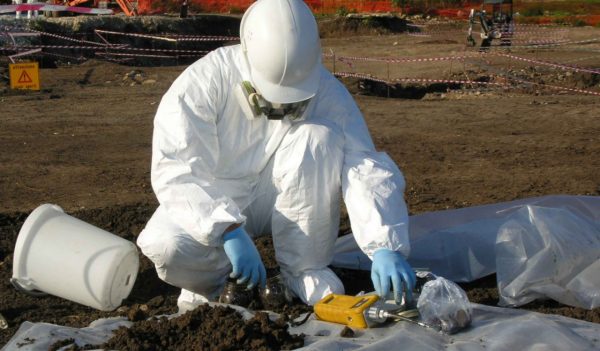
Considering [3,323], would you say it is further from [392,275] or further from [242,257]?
[392,275]

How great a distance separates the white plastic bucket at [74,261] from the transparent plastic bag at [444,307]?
1335 millimetres

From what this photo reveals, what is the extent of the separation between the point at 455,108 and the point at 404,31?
659 inches

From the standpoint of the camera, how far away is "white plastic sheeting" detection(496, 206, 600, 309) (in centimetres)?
372

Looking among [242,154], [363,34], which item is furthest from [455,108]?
[363,34]

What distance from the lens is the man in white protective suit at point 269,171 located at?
350 centimetres

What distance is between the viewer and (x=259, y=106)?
12.2 ft

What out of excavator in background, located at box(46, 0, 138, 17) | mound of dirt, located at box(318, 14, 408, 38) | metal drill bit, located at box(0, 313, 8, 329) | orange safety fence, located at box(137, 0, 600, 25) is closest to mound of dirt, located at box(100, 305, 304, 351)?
metal drill bit, located at box(0, 313, 8, 329)

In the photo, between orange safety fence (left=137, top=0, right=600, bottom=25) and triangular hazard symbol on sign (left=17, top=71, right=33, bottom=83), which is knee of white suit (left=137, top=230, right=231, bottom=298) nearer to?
triangular hazard symbol on sign (left=17, top=71, right=33, bottom=83)

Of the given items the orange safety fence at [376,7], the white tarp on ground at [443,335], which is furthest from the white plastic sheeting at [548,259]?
the orange safety fence at [376,7]

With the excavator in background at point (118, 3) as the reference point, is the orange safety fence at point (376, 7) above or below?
below

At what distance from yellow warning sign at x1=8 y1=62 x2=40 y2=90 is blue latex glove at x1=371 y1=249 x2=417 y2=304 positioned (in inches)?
353

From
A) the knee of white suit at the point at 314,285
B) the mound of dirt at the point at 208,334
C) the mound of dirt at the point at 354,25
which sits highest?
the mound of dirt at the point at 208,334

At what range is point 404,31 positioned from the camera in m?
26.3

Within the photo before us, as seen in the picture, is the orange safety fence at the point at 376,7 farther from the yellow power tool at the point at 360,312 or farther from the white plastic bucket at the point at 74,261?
the yellow power tool at the point at 360,312
